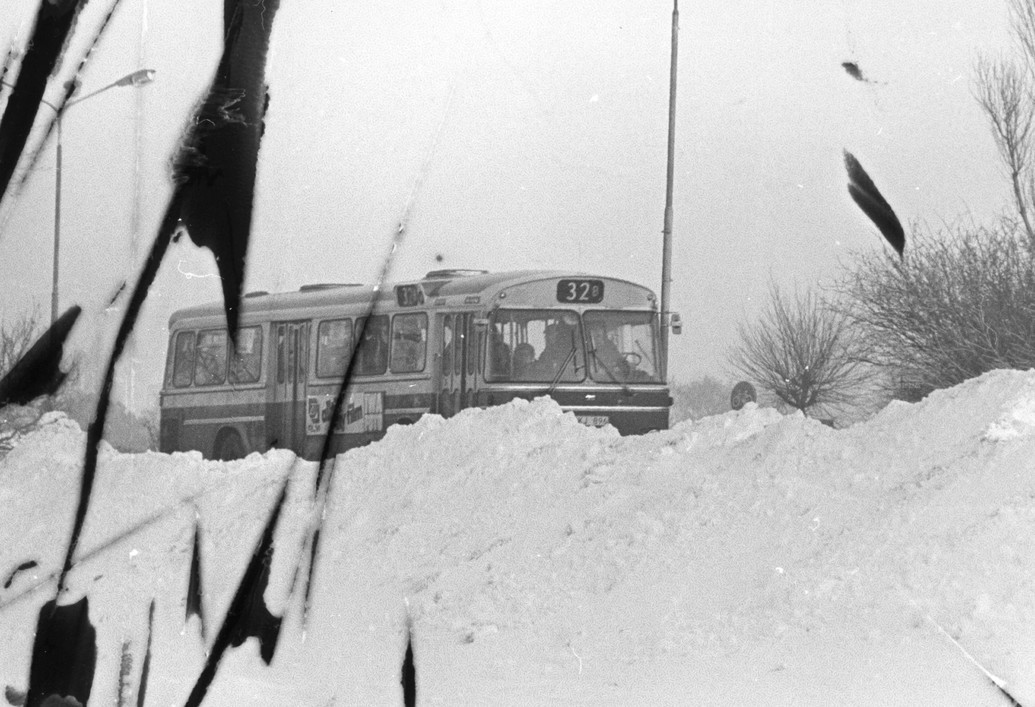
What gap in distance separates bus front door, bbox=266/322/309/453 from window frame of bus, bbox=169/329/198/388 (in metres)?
2.36

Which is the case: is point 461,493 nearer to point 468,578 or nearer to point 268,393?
point 468,578

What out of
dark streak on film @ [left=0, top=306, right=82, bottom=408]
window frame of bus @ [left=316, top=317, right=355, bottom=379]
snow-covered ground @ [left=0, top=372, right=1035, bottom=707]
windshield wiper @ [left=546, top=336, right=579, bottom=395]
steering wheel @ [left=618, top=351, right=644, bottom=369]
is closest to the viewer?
dark streak on film @ [left=0, top=306, right=82, bottom=408]

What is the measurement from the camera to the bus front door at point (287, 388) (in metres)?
19.2

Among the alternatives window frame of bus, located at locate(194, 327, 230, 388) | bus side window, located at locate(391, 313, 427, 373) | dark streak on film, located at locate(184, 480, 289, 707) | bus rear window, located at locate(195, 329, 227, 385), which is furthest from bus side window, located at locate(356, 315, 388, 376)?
dark streak on film, located at locate(184, 480, 289, 707)

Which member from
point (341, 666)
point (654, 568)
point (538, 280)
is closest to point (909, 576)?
point (654, 568)

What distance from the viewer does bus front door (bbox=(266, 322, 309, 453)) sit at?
756 inches

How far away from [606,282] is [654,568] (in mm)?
8848

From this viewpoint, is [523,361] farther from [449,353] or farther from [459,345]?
[449,353]

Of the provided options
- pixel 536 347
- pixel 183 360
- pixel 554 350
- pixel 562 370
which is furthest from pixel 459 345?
pixel 183 360

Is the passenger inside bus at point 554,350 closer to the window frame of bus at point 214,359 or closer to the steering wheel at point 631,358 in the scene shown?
the steering wheel at point 631,358

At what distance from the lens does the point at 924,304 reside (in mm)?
19344

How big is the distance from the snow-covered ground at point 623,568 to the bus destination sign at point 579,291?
538 cm

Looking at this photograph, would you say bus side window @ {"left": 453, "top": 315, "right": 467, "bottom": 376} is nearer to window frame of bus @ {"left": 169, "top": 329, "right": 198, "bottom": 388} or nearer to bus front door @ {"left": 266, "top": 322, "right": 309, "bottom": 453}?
bus front door @ {"left": 266, "top": 322, "right": 309, "bottom": 453}

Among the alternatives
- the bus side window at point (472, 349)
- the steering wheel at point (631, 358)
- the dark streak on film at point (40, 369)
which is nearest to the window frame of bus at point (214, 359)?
the bus side window at point (472, 349)
